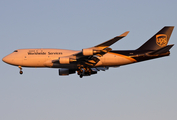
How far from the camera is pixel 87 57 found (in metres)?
46.8

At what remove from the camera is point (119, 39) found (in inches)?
1682

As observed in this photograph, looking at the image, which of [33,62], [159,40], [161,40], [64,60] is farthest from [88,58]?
[161,40]

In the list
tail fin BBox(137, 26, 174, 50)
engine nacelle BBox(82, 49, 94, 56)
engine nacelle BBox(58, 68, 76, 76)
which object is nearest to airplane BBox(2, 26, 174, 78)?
tail fin BBox(137, 26, 174, 50)

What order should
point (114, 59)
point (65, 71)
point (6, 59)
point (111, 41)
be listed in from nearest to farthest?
point (111, 41), point (114, 59), point (6, 59), point (65, 71)

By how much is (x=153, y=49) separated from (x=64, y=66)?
13188 millimetres

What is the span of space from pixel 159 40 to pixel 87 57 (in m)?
11.8

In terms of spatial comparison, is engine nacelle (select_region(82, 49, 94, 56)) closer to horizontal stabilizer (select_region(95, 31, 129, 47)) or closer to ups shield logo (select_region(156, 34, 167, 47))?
horizontal stabilizer (select_region(95, 31, 129, 47))

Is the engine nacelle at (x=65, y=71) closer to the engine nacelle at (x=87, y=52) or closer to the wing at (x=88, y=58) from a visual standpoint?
the wing at (x=88, y=58)

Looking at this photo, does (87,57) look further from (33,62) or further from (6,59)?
(6,59)

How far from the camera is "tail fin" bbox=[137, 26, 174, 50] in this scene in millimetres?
50844

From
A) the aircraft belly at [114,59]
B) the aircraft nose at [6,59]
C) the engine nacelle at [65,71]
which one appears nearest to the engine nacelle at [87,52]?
the aircraft belly at [114,59]

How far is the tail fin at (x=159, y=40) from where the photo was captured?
50.8 meters

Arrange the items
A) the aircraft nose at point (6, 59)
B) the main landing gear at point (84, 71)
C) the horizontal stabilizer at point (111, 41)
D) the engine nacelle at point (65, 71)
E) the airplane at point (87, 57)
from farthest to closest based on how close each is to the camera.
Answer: the engine nacelle at point (65, 71), the aircraft nose at point (6, 59), the main landing gear at point (84, 71), the airplane at point (87, 57), the horizontal stabilizer at point (111, 41)

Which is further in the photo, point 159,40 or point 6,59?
point 159,40
